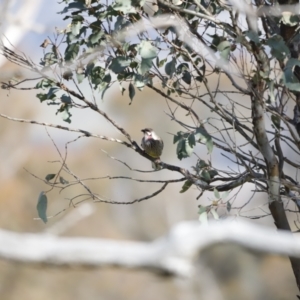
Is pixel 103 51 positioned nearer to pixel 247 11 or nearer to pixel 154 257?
pixel 247 11

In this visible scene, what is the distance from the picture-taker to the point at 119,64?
2.25 m

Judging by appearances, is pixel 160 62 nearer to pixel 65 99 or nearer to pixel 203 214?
pixel 65 99

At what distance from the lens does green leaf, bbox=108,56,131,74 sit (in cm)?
225

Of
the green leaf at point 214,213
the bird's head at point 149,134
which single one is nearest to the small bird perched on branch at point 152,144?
the bird's head at point 149,134

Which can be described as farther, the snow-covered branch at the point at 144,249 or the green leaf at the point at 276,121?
the green leaf at the point at 276,121

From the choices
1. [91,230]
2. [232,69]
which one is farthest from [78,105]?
[91,230]

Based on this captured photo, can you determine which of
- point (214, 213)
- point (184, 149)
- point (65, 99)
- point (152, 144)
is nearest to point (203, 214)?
point (214, 213)

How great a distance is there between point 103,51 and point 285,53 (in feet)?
2.30

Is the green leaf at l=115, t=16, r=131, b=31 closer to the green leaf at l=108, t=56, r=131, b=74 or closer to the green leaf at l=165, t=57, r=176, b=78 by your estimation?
the green leaf at l=108, t=56, r=131, b=74

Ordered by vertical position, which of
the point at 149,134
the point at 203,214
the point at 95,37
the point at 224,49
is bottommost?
the point at 203,214

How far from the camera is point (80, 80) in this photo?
2.46 meters

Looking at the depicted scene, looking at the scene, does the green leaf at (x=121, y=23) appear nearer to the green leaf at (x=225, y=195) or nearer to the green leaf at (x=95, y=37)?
the green leaf at (x=95, y=37)

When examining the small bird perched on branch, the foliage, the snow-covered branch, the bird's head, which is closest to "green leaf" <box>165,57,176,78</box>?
the foliage

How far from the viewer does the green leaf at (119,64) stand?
88.7 inches
